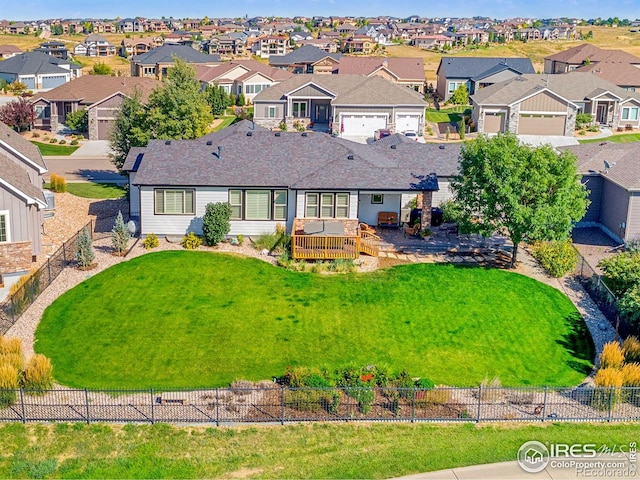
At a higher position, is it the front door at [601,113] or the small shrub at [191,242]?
the front door at [601,113]

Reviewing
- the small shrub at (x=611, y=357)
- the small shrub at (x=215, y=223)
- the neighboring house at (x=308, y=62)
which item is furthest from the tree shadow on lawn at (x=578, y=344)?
the neighboring house at (x=308, y=62)

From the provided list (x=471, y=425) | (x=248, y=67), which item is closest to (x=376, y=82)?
(x=248, y=67)

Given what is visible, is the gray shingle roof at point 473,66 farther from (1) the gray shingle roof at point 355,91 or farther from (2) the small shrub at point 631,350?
(2) the small shrub at point 631,350

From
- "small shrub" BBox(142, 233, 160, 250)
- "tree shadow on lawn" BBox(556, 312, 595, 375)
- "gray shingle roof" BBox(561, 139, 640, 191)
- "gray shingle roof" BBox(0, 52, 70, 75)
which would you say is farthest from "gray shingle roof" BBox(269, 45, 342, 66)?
"tree shadow on lawn" BBox(556, 312, 595, 375)

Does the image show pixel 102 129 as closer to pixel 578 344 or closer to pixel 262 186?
pixel 262 186

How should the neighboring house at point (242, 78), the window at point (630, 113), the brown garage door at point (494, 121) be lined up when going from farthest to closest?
the neighboring house at point (242, 78), the window at point (630, 113), the brown garage door at point (494, 121)

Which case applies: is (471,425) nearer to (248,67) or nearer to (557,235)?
(557,235)
